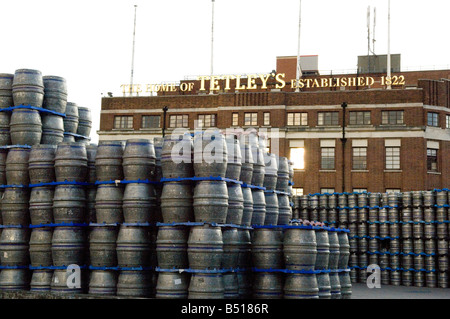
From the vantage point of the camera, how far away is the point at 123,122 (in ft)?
180

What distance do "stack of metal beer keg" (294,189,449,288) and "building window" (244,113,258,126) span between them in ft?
83.3

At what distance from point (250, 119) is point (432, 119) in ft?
49.0

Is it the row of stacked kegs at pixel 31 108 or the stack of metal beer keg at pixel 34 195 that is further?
the row of stacked kegs at pixel 31 108

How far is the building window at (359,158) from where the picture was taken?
1906 inches

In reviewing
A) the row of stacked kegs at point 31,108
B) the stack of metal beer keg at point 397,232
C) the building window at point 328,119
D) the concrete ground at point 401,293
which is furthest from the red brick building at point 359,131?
the row of stacked kegs at point 31,108

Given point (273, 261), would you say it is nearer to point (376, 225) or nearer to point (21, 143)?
point (21, 143)

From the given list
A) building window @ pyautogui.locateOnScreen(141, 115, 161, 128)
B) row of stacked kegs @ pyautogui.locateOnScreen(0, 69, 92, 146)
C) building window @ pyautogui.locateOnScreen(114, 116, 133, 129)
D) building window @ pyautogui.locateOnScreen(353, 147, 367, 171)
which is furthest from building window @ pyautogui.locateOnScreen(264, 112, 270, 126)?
row of stacked kegs @ pyautogui.locateOnScreen(0, 69, 92, 146)

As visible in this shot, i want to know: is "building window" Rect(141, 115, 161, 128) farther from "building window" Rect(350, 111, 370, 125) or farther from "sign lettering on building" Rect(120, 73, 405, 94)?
"building window" Rect(350, 111, 370, 125)

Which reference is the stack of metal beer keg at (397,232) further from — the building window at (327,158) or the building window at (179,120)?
the building window at (179,120)

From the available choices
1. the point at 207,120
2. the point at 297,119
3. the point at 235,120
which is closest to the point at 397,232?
the point at 297,119

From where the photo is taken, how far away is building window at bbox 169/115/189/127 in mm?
53281

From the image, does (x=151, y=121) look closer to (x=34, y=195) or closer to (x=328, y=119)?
(x=328, y=119)

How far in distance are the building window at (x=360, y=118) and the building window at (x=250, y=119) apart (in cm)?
806
